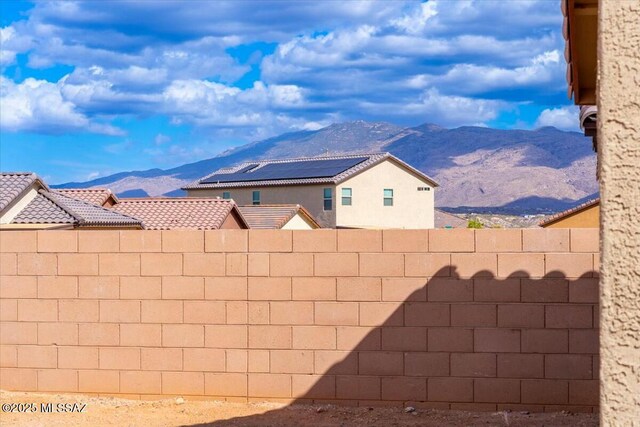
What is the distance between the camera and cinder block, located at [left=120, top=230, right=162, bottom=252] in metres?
9.37

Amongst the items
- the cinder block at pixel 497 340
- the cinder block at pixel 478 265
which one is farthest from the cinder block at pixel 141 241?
the cinder block at pixel 497 340

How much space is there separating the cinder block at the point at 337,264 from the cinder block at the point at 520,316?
1.53m

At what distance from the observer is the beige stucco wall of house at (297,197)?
5316 cm

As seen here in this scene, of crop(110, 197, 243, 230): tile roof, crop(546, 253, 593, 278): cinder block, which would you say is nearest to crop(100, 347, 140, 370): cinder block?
crop(546, 253, 593, 278): cinder block

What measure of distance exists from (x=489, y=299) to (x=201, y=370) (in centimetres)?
311

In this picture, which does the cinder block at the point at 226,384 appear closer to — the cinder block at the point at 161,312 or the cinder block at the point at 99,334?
the cinder block at the point at 161,312

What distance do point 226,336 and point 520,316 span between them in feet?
9.98

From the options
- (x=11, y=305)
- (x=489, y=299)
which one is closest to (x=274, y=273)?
(x=489, y=299)

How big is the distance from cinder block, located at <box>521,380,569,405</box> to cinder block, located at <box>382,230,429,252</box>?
5.64 ft

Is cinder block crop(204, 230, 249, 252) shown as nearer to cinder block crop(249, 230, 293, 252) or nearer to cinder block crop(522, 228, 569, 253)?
cinder block crop(249, 230, 293, 252)

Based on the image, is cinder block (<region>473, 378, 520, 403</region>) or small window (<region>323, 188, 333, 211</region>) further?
small window (<region>323, 188, 333, 211</region>)

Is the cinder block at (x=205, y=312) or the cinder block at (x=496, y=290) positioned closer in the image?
the cinder block at (x=496, y=290)

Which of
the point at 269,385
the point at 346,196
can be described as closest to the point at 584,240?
the point at 269,385

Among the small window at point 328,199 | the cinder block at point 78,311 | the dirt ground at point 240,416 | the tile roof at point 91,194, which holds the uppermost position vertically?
the small window at point 328,199
